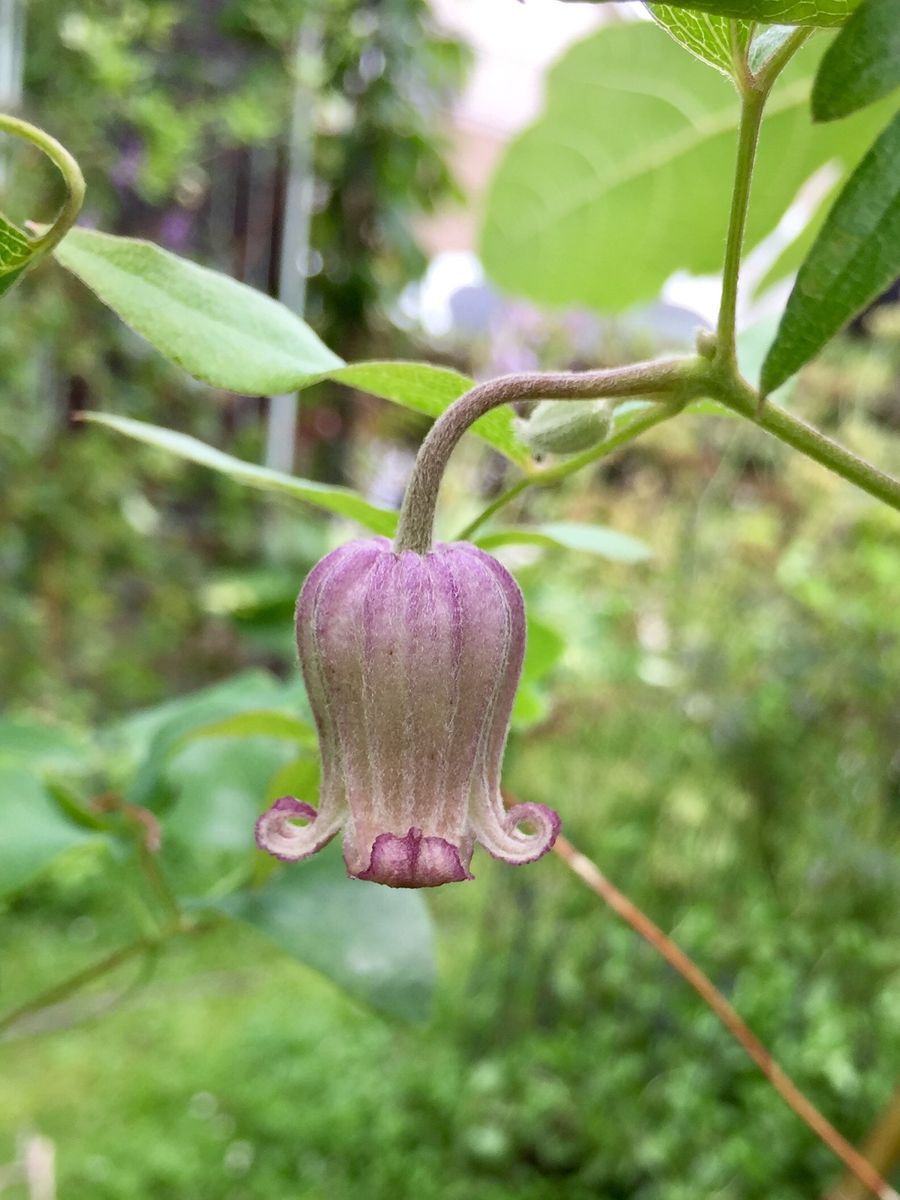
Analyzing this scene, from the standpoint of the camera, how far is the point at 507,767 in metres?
1.42

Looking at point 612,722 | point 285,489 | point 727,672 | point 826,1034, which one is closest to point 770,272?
point 285,489

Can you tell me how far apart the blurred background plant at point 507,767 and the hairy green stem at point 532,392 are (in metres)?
0.80

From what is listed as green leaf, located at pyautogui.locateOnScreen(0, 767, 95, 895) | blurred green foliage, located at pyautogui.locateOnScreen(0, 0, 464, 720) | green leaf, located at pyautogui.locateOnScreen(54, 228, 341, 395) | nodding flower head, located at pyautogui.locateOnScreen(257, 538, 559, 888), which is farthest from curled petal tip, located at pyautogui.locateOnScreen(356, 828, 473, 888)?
blurred green foliage, located at pyautogui.locateOnScreen(0, 0, 464, 720)

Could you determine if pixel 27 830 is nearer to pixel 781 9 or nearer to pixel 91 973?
pixel 91 973

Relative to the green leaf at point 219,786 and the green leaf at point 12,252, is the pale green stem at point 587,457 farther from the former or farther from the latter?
the green leaf at point 219,786

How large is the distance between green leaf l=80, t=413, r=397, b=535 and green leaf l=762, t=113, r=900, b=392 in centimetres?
16

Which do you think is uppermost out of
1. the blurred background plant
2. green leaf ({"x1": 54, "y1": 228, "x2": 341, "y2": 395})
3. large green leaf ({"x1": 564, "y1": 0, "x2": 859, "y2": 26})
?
large green leaf ({"x1": 564, "y1": 0, "x2": 859, "y2": 26})

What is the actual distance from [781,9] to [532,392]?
7 cm

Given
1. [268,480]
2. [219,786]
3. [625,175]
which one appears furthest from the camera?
[219,786]

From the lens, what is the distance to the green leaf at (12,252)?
0.21m

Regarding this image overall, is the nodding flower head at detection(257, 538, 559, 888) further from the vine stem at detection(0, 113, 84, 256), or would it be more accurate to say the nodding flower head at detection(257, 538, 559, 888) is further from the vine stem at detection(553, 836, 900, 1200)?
the vine stem at detection(553, 836, 900, 1200)

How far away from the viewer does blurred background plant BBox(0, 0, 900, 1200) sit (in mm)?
1562

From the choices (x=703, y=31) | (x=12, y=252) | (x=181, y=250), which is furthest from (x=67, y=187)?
(x=181, y=250)

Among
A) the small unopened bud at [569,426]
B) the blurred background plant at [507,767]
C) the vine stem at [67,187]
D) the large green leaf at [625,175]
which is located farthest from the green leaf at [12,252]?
the blurred background plant at [507,767]
